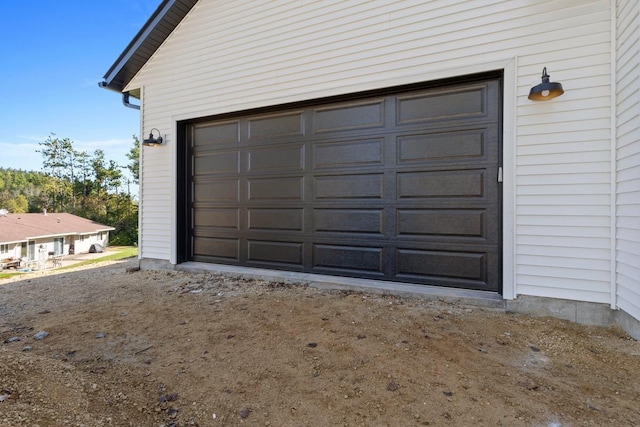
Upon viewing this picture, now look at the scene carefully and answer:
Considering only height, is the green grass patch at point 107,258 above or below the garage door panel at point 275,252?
below

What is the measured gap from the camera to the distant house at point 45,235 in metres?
19.5

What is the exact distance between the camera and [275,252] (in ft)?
15.4

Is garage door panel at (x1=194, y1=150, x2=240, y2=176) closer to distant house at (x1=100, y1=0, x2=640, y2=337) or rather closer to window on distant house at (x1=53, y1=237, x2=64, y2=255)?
distant house at (x1=100, y1=0, x2=640, y2=337)

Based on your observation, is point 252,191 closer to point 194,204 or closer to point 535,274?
point 194,204

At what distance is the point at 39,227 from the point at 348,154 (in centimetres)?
2697

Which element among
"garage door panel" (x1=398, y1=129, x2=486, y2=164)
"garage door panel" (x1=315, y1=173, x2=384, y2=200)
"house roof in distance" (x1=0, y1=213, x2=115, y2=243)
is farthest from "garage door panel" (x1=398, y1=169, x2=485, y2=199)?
"house roof in distance" (x1=0, y1=213, x2=115, y2=243)

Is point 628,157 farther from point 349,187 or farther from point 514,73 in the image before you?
point 349,187

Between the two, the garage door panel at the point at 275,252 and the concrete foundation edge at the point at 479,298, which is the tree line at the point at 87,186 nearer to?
the garage door panel at the point at 275,252

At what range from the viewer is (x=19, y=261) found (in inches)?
720

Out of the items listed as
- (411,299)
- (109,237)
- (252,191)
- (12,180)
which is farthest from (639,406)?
(12,180)

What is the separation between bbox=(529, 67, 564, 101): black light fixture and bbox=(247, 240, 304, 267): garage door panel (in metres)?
3.18

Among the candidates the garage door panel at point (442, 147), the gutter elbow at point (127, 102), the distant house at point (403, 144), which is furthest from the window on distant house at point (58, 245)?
the garage door panel at point (442, 147)

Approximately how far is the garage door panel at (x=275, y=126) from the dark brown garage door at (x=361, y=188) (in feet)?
0.05

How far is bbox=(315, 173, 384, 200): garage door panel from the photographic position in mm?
3977
